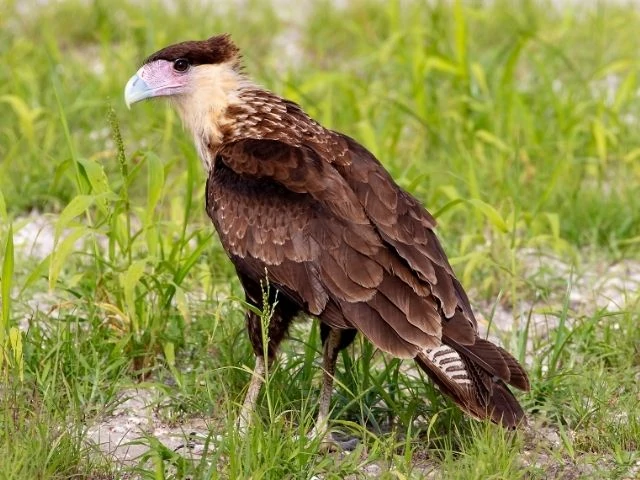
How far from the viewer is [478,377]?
445 cm

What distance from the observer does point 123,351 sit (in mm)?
5148

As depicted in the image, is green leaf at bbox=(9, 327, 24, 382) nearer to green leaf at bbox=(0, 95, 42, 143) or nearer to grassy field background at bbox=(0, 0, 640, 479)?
grassy field background at bbox=(0, 0, 640, 479)

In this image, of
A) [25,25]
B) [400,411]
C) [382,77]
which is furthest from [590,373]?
[25,25]

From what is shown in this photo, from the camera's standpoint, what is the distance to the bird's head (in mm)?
5289

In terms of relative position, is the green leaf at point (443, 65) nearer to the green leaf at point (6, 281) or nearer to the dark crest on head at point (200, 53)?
the dark crest on head at point (200, 53)

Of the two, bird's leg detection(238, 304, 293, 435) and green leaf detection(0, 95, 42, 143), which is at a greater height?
green leaf detection(0, 95, 42, 143)

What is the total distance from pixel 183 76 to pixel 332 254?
1180 mm

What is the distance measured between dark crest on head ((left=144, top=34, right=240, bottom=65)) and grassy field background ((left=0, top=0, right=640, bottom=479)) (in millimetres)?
404

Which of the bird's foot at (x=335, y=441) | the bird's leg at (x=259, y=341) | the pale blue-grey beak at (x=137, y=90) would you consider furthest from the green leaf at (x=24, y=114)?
the bird's foot at (x=335, y=441)

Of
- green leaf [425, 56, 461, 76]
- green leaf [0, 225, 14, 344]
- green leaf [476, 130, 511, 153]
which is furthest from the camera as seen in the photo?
green leaf [425, 56, 461, 76]

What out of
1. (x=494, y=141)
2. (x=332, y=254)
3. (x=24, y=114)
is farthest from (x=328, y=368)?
(x=24, y=114)

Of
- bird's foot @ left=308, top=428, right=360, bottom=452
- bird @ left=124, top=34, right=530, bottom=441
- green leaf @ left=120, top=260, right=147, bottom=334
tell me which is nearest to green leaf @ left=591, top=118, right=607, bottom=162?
bird @ left=124, top=34, right=530, bottom=441

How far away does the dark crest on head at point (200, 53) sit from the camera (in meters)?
5.29

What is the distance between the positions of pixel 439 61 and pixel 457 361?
345 cm
